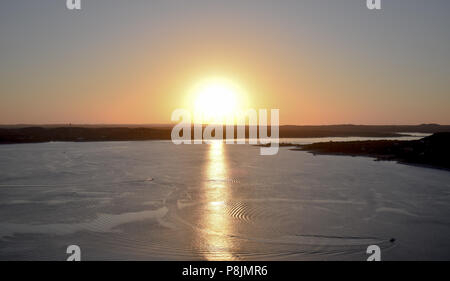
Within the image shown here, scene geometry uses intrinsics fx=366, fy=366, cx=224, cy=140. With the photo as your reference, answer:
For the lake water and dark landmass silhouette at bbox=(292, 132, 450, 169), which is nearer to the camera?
the lake water

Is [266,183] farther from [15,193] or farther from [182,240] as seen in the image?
[15,193]

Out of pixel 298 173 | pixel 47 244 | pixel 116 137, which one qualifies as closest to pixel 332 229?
pixel 47 244

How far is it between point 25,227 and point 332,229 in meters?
10.1

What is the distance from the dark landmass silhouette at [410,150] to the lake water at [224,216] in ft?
28.1

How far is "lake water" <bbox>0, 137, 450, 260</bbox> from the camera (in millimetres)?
9961

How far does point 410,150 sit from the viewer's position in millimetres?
37688

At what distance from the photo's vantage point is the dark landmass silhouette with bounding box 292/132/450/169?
103ft

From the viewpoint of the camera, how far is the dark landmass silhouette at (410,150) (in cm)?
3150

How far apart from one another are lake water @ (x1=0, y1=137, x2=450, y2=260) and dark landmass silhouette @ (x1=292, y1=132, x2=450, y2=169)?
8.56 meters

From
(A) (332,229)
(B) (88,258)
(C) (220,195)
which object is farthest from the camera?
(C) (220,195)

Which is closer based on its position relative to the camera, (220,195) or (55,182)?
(220,195)

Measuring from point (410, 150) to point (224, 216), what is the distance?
3074 centimetres

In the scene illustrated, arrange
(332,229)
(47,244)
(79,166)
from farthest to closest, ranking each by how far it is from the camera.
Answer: (79,166), (332,229), (47,244)
